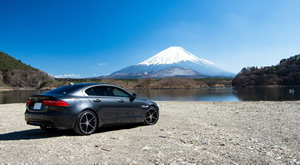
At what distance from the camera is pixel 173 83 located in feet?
321

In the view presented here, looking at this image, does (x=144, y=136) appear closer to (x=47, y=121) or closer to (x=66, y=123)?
(x=66, y=123)

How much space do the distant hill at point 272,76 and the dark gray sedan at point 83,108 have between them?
10544 centimetres

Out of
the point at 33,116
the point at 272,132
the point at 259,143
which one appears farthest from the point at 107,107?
the point at 272,132

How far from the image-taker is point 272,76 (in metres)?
101

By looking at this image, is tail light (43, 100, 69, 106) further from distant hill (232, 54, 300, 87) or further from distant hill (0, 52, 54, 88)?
distant hill (0, 52, 54, 88)

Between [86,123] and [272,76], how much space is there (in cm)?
10933

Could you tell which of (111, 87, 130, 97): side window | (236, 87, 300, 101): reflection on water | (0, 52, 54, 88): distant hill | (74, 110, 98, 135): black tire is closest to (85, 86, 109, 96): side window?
(111, 87, 130, 97): side window

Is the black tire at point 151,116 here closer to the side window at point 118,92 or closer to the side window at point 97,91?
the side window at point 118,92

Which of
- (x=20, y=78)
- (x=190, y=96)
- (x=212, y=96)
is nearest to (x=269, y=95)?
(x=212, y=96)

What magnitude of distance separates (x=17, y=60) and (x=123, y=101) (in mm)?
172143

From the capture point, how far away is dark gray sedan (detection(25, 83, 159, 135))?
6082 millimetres

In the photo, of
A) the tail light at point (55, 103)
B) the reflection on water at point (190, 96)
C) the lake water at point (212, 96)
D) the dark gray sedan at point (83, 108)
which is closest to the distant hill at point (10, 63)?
the lake water at point (212, 96)

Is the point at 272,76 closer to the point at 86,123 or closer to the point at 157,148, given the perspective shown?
the point at 86,123

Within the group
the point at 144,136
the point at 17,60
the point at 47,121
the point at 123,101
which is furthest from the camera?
the point at 17,60
